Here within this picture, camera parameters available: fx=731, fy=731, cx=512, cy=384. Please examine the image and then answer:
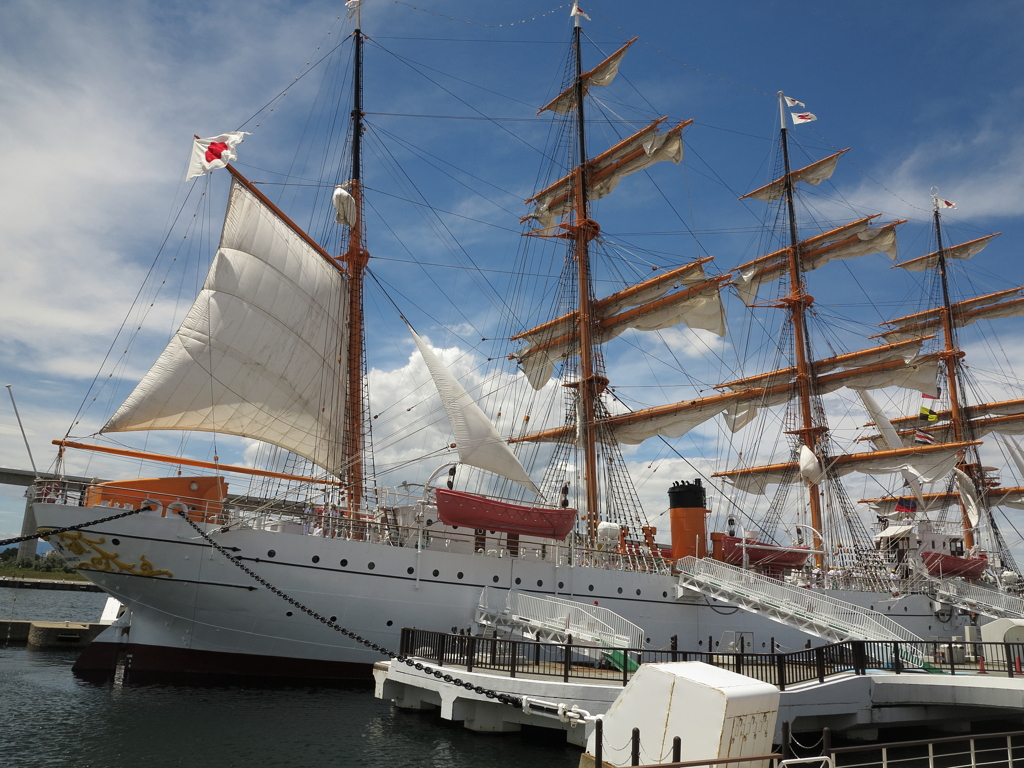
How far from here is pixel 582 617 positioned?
63.0 feet

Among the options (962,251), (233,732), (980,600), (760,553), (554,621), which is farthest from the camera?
(962,251)

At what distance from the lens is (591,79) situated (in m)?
36.2

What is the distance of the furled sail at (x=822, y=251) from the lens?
43312 mm

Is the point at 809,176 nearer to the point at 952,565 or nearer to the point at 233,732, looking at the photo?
the point at 952,565

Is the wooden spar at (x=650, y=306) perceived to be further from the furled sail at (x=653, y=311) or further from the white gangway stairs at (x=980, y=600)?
the white gangway stairs at (x=980, y=600)

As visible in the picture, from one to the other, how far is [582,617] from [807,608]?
21.0 feet

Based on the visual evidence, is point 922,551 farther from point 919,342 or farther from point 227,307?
point 227,307

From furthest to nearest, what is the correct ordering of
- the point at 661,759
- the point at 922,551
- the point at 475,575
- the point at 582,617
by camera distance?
the point at 922,551
the point at 475,575
the point at 582,617
the point at 661,759

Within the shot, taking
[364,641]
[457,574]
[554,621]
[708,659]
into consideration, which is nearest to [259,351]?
[457,574]

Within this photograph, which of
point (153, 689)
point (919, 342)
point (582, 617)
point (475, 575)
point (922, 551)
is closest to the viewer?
point (153, 689)

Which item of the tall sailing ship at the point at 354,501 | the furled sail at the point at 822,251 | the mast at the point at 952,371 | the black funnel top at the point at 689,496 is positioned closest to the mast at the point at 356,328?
the tall sailing ship at the point at 354,501

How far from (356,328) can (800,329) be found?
26.4 metres

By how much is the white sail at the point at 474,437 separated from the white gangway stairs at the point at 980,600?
2104 cm

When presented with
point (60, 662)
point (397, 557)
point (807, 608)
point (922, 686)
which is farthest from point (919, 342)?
point (60, 662)
